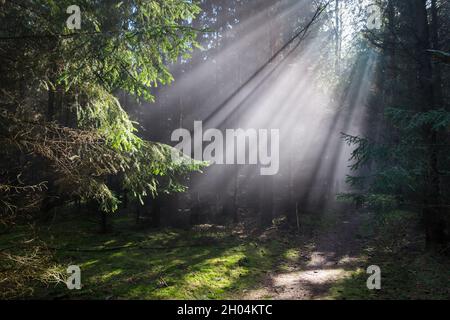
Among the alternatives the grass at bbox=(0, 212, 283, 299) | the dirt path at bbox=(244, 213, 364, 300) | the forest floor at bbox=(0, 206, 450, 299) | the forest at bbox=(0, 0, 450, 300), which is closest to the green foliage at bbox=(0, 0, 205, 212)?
the forest at bbox=(0, 0, 450, 300)

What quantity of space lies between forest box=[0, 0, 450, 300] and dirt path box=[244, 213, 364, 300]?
3.5 inches

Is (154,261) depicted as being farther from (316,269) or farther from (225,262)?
(316,269)

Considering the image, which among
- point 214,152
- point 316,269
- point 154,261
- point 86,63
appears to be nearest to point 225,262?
point 154,261

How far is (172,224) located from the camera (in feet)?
53.8

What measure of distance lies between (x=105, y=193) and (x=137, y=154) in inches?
45.7

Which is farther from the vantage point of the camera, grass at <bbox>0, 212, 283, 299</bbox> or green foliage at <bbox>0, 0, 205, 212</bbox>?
grass at <bbox>0, 212, 283, 299</bbox>

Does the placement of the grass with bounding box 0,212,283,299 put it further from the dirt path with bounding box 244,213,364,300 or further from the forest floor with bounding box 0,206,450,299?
the dirt path with bounding box 244,213,364,300

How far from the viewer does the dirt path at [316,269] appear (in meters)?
8.23

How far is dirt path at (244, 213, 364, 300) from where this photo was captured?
8234 millimetres

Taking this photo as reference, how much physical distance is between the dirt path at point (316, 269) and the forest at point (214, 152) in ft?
0.29

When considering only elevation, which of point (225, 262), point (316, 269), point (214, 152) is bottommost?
point (316, 269)

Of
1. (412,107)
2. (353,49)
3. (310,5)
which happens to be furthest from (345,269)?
(353,49)

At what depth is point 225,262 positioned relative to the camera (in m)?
10.6

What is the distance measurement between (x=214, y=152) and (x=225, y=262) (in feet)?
31.0
